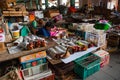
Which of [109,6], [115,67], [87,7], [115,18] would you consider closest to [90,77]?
[115,67]

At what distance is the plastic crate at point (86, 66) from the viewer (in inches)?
94.7

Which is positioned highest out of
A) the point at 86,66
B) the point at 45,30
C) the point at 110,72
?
the point at 45,30

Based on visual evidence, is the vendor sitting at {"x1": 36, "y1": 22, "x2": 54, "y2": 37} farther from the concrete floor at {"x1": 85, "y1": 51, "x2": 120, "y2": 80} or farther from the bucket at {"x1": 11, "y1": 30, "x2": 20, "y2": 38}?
the concrete floor at {"x1": 85, "y1": 51, "x2": 120, "y2": 80}

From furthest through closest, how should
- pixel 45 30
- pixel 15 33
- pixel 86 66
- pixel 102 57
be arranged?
Result: 1. pixel 102 57
2. pixel 45 30
3. pixel 86 66
4. pixel 15 33

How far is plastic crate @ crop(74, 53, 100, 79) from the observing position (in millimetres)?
2406

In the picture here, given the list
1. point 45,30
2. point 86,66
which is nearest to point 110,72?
point 86,66

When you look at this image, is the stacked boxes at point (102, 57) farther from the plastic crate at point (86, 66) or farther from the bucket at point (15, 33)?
the bucket at point (15, 33)

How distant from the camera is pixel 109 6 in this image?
533cm

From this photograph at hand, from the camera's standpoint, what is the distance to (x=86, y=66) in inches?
93.7

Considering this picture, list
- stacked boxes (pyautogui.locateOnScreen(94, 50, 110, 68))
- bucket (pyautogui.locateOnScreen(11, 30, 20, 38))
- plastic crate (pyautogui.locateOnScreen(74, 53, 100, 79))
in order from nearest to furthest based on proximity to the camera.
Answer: bucket (pyautogui.locateOnScreen(11, 30, 20, 38)) < plastic crate (pyautogui.locateOnScreen(74, 53, 100, 79)) < stacked boxes (pyautogui.locateOnScreen(94, 50, 110, 68))

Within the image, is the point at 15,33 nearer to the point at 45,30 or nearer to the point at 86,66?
the point at 45,30

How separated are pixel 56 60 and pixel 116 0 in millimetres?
4170

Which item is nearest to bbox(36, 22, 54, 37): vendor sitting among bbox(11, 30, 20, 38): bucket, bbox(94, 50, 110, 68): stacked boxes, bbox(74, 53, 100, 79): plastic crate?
bbox(11, 30, 20, 38): bucket

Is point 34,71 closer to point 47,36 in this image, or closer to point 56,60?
point 56,60
